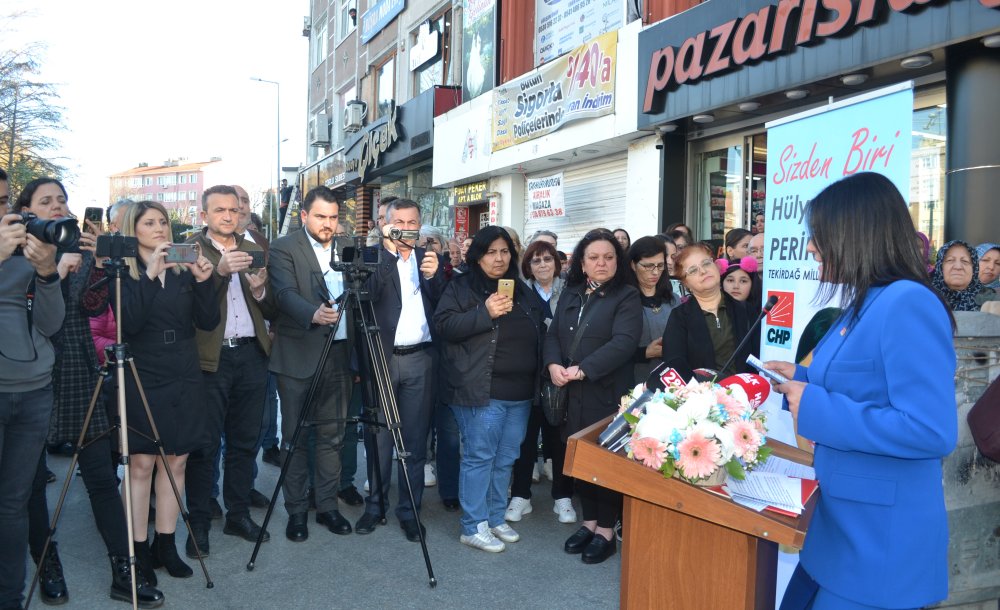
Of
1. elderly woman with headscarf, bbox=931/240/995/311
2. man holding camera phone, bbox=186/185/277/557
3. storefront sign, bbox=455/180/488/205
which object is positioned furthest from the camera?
storefront sign, bbox=455/180/488/205

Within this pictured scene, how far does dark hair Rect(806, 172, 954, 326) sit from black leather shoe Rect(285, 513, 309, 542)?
147 inches

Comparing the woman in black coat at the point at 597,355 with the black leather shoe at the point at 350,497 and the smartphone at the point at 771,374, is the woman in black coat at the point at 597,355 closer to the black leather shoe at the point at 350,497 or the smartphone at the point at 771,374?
the black leather shoe at the point at 350,497

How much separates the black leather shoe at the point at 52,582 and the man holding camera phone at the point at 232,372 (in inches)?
28.7

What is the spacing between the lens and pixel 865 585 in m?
1.97

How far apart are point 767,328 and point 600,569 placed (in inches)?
67.9

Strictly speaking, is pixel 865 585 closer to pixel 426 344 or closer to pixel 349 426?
pixel 426 344

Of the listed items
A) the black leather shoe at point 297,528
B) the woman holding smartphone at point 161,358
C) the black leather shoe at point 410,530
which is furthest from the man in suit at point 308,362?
the woman holding smartphone at point 161,358

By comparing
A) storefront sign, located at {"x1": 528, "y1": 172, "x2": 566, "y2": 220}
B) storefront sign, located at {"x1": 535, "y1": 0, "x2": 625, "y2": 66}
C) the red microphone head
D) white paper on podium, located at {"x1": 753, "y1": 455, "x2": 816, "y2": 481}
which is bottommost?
white paper on podium, located at {"x1": 753, "y1": 455, "x2": 816, "y2": 481}

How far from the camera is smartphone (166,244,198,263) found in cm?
367

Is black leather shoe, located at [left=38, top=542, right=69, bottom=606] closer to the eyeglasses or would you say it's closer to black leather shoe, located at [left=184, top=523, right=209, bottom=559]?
black leather shoe, located at [left=184, top=523, right=209, bottom=559]

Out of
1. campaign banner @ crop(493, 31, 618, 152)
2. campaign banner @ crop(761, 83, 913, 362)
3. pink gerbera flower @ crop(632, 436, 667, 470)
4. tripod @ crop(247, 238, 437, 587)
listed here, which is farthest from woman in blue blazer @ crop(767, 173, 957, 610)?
campaign banner @ crop(493, 31, 618, 152)

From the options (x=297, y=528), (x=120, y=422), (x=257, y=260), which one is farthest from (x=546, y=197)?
(x=120, y=422)

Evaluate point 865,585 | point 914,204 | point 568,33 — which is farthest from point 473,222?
point 865,585

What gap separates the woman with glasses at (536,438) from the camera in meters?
5.19
